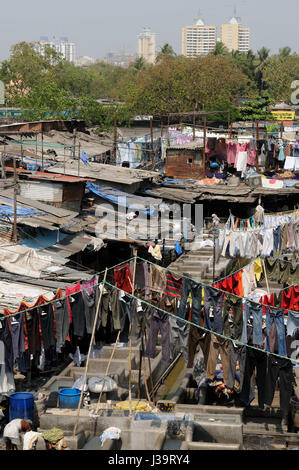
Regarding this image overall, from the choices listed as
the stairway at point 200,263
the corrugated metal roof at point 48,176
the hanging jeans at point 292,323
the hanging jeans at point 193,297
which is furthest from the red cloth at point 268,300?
the corrugated metal roof at point 48,176

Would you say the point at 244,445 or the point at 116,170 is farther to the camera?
the point at 116,170

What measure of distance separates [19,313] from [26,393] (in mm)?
1368

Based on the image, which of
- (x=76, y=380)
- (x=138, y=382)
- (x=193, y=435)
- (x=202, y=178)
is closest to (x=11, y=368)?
(x=76, y=380)

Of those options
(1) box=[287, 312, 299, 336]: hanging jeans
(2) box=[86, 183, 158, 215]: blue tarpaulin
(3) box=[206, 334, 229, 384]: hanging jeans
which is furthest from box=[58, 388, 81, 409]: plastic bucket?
(2) box=[86, 183, 158, 215]: blue tarpaulin

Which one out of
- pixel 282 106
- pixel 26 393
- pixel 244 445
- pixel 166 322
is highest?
pixel 282 106

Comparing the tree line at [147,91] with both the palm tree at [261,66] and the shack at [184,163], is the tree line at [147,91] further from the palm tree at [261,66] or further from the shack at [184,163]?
the shack at [184,163]

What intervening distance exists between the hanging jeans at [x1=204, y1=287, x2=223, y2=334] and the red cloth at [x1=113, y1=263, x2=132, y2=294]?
192 centimetres

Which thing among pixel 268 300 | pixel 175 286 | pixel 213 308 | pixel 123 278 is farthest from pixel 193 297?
pixel 268 300

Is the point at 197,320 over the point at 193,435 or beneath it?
over

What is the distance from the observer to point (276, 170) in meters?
33.8

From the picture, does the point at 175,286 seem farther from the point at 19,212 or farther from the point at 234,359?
the point at 19,212

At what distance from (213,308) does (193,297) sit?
46 cm

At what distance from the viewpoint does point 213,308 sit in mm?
13539

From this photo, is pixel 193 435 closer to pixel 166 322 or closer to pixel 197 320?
pixel 166 322
